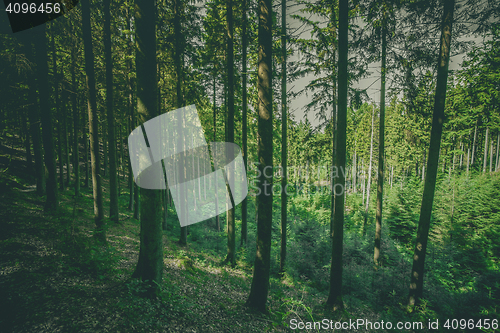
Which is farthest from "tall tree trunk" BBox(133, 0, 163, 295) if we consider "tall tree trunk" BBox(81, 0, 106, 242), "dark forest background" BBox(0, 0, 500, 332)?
"tall tree trunk" BBox(81, 0, 106, 242)

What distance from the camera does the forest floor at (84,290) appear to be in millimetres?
3832

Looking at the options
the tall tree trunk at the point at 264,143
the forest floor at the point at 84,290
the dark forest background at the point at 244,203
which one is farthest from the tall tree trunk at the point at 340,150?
the tall tree trunk at the point at 264,143

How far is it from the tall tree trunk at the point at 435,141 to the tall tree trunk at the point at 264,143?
5840 mm

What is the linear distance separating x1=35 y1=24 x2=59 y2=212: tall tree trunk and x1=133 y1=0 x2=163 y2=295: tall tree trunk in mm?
6752

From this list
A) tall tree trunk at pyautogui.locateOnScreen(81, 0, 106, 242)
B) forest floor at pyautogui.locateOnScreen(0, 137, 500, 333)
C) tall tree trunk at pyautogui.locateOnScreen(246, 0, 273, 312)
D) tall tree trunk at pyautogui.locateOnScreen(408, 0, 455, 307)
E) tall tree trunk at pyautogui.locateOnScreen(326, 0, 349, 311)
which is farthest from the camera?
tall tree trunk at pyautogui.locateOnScreen(81, 0, 106, 242)

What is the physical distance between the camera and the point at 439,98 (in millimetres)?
7082

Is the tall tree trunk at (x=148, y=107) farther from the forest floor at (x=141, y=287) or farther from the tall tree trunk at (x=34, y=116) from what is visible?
the tall tree trunk at (x=34, y=116)

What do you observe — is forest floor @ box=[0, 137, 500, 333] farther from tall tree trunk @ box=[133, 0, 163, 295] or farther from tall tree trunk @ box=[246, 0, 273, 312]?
tall tree trunk @ box=[246, 0, 273, 312]

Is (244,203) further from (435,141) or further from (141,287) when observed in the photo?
(435,141)

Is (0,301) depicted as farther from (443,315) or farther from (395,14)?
(395,14)

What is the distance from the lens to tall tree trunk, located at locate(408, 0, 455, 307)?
22.4ft

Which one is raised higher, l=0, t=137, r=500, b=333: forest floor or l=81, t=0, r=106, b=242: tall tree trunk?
l=81, t=0, r=106, b=242: tall tree trunk

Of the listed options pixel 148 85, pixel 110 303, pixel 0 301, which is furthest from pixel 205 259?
pixel 148 85

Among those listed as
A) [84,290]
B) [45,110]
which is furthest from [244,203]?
[45,110]
